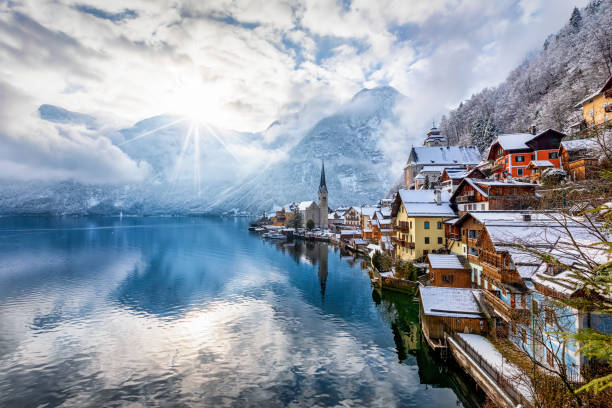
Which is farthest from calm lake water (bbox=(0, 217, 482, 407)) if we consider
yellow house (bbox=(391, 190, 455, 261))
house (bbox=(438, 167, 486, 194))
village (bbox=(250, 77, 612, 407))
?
house (bbox=(438, 167, 486, 194))

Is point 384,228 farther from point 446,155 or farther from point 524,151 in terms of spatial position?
point 446,155

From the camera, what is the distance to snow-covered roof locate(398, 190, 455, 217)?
4459cm

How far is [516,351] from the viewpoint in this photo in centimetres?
1973

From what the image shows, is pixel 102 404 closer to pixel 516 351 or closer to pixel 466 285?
pixel 516 351

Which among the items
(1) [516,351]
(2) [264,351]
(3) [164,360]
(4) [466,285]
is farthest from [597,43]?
(3) [164,360]

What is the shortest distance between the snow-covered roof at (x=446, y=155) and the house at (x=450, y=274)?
64540 millimetres

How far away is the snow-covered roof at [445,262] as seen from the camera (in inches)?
1296

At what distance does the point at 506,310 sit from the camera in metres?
22.1

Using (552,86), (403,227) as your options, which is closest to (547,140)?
(403,227)

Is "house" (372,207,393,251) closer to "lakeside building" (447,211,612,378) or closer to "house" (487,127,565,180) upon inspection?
"house" (487,127,565,180)

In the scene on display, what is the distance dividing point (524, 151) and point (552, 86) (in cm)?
5439

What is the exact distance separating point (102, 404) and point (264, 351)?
472 inches

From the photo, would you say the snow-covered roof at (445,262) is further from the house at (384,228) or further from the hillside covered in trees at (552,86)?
the hillside covered in trees at (552,86)

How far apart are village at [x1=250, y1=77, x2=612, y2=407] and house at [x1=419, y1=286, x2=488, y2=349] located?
8cm
